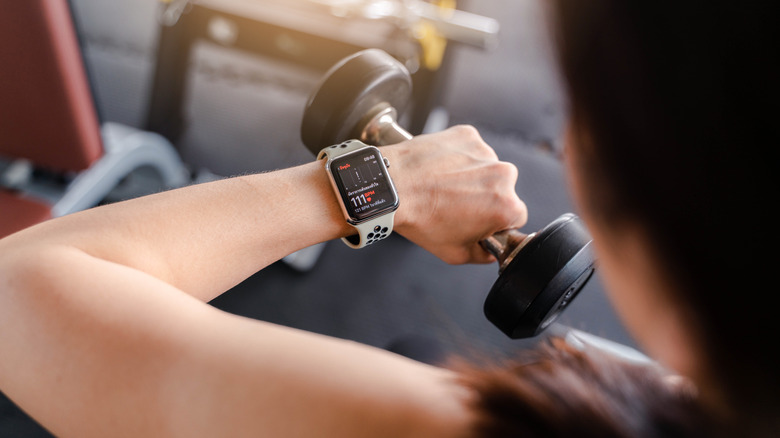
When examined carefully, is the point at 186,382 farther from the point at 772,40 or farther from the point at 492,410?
the point at 772,40

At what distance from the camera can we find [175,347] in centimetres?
46

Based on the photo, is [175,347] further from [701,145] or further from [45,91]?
[45,91]

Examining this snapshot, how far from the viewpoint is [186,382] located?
1.44 feet

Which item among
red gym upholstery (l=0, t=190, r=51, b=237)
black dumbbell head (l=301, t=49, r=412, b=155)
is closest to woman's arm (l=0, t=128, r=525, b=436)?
black dumbbell head (l=301, t=49, r=412, b=155)

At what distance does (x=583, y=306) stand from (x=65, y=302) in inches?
53.4

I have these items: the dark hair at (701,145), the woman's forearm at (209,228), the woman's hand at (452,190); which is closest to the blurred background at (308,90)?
the woman's hand at (452,190)

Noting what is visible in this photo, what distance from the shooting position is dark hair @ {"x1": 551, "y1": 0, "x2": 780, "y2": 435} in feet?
0.85

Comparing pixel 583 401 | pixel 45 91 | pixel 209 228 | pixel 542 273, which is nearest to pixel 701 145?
pixel 583 401

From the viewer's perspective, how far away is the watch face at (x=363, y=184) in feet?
2.11

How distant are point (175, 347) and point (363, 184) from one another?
0.98 feet

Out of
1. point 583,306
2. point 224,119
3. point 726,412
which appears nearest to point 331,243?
point 224,119

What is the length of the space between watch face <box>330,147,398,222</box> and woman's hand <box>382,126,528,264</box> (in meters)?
0.04

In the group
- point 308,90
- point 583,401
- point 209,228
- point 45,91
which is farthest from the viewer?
point 308,90

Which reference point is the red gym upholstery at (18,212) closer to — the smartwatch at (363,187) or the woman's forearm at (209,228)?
the woman's forearm at (209,228)
